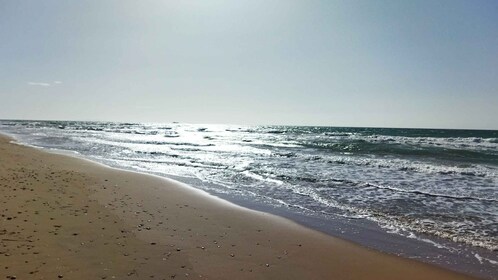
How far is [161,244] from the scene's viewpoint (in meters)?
Answer: 6.29

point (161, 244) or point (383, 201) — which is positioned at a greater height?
point (161, 244)

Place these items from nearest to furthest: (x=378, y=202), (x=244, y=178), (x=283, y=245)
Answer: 1. (x=283, y=245)
2. (x=378, y=202)
3. (x=244, y=178)

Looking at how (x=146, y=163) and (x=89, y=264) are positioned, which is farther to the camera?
(x=146, y=163)

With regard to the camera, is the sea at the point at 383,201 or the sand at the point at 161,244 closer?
the sand at the point at 161,244

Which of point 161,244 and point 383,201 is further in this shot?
point 383,201

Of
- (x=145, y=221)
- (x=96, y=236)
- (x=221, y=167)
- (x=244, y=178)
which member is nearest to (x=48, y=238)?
(x=96, y=236)

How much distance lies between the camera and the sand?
5.14m

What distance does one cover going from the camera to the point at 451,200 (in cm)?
1155

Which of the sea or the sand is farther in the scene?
the sea

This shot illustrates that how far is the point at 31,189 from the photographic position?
9859mm

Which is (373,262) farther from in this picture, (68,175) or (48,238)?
(68,175)

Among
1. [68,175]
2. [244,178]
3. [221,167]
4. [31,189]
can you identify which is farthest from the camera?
[221,167]

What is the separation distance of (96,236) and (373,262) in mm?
4935

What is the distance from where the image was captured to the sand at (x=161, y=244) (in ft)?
16.9
